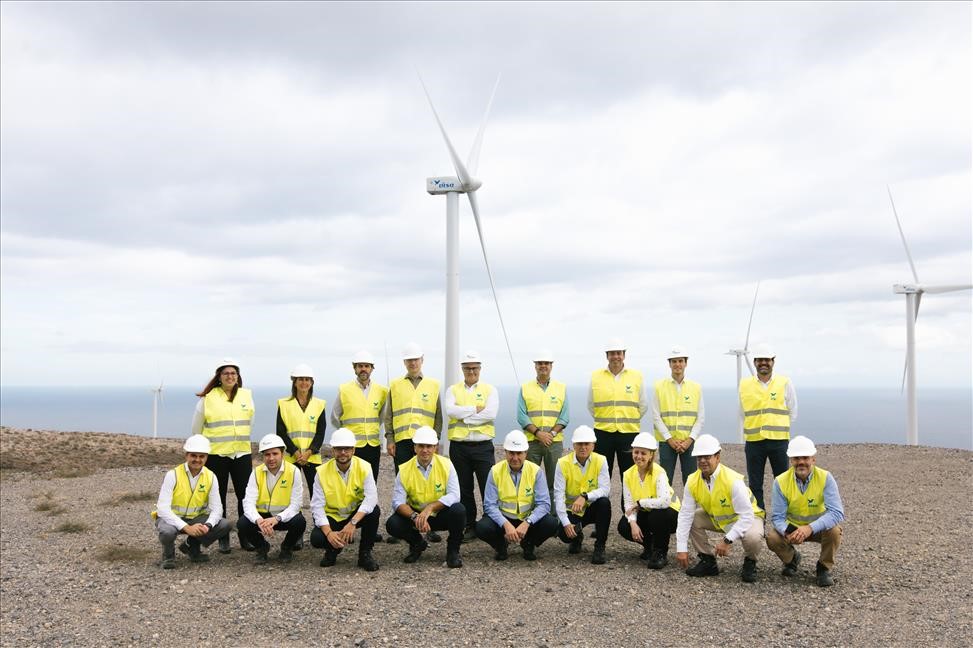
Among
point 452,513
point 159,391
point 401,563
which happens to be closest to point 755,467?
point 452,513

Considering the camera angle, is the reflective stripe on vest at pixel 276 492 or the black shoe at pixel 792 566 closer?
the black shoe at pixel 792 566

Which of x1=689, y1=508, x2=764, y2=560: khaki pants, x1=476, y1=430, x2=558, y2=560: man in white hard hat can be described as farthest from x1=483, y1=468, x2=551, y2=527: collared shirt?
x1=689, y1=508, x2=764, y2=560: khaki pants

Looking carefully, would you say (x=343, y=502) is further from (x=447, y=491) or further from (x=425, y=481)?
(x=447, y=491)

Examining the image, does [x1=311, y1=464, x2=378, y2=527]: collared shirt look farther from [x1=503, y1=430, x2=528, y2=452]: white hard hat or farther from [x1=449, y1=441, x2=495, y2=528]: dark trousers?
[x1=503, y1=430, x2=528, y2=452]: white hard hat

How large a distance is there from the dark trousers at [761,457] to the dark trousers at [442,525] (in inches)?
140

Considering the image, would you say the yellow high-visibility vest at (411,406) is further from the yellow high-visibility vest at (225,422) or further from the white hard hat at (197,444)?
the white hard hat at (197,444)

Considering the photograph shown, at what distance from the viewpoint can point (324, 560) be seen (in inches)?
324

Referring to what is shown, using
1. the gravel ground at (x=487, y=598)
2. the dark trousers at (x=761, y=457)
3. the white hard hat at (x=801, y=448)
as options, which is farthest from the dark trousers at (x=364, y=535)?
the dark trousers at (x=761, y=457)

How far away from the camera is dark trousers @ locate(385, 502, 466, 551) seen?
26.6ft

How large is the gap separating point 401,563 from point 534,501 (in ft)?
5.32

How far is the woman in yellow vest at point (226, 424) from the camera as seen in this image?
28.4 ft

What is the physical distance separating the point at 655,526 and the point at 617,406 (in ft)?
5.35

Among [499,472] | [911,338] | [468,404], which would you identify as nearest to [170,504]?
[468,404]

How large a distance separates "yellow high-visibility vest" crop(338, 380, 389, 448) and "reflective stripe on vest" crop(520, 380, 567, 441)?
6.01ft
